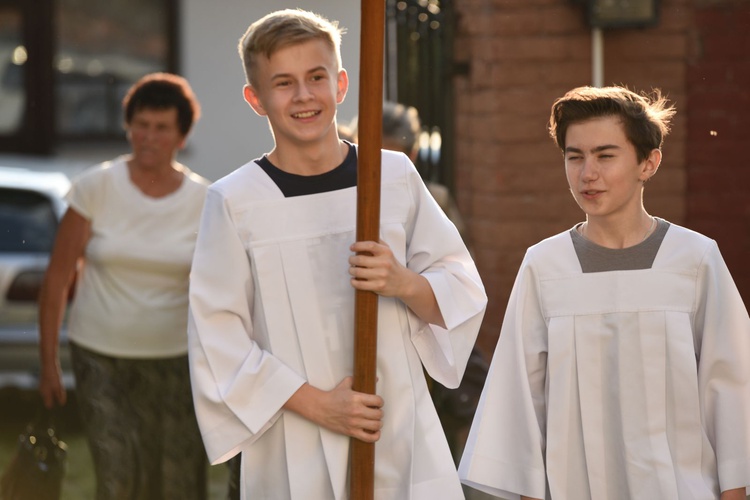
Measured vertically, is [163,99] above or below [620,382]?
above

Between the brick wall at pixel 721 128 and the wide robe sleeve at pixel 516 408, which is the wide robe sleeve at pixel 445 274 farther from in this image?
the brick wall at pixel 721 128

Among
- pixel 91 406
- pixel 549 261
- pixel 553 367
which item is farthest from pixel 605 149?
pixel 91 406

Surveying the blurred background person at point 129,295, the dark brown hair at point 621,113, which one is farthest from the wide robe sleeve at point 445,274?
the blurred background person at point 129,295

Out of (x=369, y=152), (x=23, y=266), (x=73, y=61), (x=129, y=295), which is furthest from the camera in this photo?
(x=73, y=61)

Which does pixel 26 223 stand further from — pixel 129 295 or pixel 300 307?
pixel 300 307

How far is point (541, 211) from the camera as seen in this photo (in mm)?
5402

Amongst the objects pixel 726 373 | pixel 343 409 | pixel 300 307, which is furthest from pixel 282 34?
pixel 726 373

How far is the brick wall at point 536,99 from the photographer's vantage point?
5.34m

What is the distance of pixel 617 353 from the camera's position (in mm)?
3174

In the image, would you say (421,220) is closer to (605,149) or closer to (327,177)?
(327,177)

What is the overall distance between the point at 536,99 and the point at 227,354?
2.61 metres

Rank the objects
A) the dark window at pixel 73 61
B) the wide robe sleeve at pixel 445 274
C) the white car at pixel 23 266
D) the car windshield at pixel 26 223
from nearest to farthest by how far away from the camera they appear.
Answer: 1. the wide robe sleeve at pixel 445 274
2. the white car at pixel 23 266
3. the car windshield at pixel 26 223
4. the dark window at pixel 73 61

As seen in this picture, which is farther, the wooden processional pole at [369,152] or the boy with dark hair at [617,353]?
the boy with dark hair at [617,353]

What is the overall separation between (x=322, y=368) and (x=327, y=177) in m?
0.42
